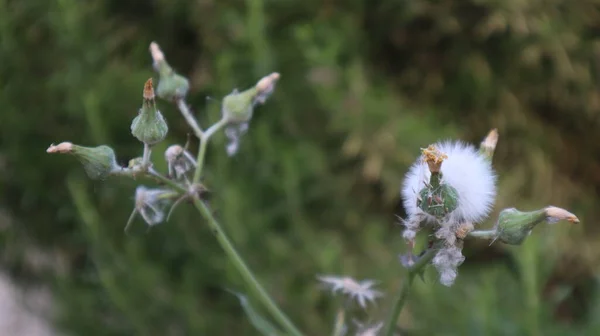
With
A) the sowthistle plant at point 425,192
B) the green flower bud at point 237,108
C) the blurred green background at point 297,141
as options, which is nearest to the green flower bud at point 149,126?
the sowthistle plant at point 425,192

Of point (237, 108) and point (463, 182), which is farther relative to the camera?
point (237, 108)

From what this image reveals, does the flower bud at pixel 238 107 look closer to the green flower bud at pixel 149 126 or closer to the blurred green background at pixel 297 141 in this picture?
the green flower bud at pixel 149 126

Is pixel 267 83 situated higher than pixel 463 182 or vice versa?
pixel 267 83

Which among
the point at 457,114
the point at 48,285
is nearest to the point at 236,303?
the point at 48,285

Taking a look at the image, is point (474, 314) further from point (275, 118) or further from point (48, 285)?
point (48, 285)

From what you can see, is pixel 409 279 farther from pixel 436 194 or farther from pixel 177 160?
pixel 177 160

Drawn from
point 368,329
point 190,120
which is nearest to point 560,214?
point 368,329
